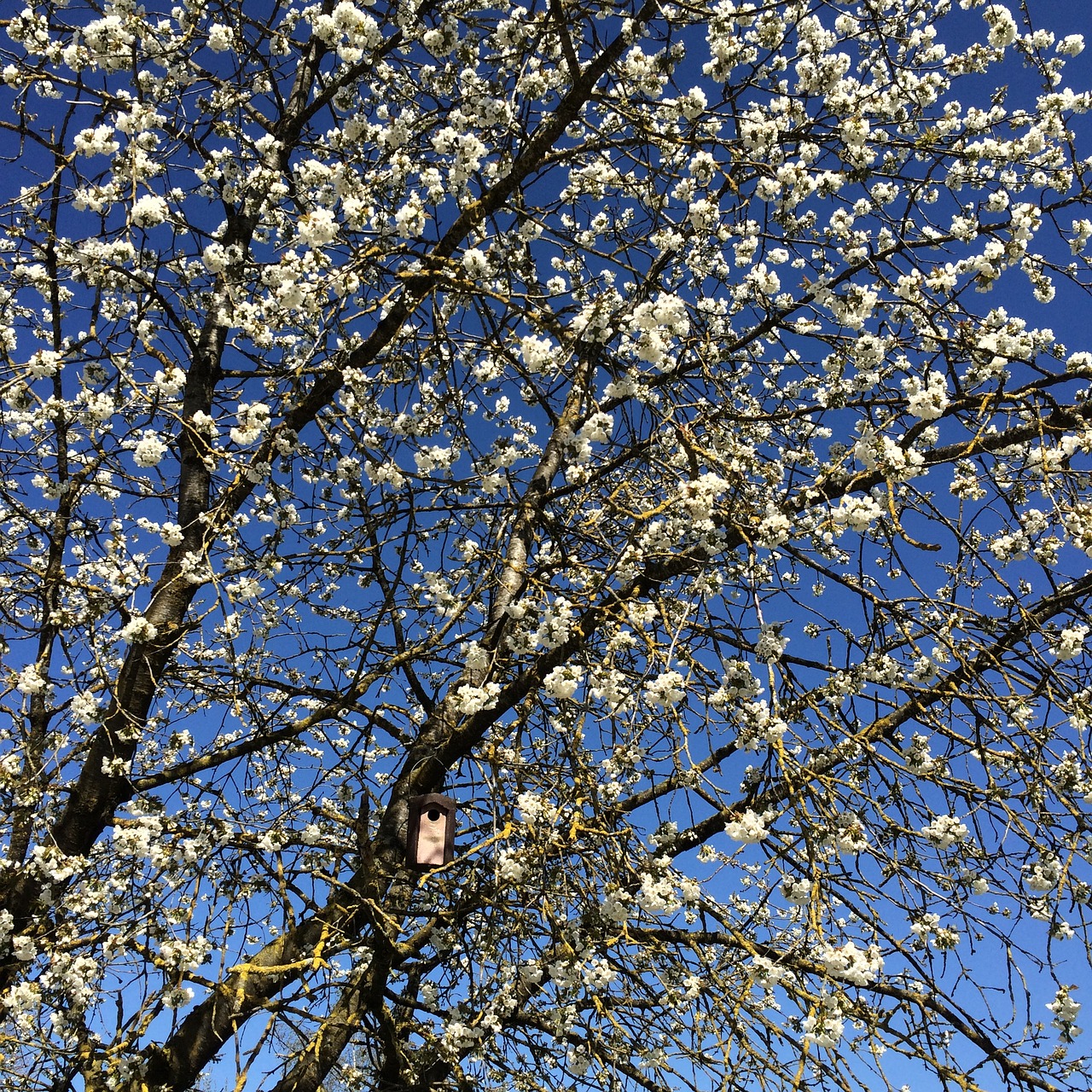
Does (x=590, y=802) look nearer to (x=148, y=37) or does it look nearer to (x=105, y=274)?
(x=105, y=274)

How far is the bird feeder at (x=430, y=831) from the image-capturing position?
376 centimetres

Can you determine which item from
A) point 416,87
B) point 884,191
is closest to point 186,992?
point 416,87

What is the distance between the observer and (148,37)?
13.8 ft

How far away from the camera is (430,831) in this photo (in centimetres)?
379

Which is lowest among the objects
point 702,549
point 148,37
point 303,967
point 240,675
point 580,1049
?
point 580,1049

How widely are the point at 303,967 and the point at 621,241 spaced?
11.0 ft

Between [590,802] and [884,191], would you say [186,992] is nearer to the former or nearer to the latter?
[590,802]

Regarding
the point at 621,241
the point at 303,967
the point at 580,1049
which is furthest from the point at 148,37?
the point at 580,1049

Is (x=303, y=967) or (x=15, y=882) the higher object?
(x=15, y=882)

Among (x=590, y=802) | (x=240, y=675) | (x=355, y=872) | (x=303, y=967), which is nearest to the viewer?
(x=590, y=802)

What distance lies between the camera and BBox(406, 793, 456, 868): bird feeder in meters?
3.76

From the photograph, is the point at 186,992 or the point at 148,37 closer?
the point at 186,992

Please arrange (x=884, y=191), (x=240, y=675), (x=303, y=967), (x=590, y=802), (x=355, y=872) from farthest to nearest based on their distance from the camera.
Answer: (x=884, y=191) → (x=355, y=872) → (x=240, y=675) → (x=303, y=967) → (x=590, y=802)

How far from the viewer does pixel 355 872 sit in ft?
14.3
